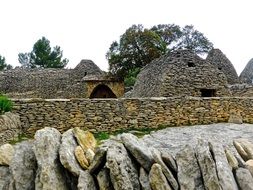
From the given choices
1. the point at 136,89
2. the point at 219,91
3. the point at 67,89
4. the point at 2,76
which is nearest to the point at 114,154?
the point at 219,91

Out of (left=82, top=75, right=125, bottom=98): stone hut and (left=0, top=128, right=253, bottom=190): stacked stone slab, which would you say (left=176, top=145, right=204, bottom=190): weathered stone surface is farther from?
(left=82, top=75, right=125, bottom=98): stone hut

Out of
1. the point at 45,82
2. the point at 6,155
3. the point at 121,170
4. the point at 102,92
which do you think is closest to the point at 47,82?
the point at 45,82

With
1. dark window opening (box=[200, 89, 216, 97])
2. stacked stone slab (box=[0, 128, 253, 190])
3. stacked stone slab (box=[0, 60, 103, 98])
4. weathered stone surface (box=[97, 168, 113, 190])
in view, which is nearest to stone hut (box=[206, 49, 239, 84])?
dark window opening (box=[200, 89, 216, 97])

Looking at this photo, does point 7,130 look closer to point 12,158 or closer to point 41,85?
point 12,158

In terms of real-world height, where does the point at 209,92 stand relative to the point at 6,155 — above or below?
above

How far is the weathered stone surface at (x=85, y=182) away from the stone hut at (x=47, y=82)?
2182 centimetres

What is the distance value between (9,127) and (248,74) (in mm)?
19017

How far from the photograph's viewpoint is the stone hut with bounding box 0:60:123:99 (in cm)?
2838

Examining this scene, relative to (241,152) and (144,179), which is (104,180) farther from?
(241,152)

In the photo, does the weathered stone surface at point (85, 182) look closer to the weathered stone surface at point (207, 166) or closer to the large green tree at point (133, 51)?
A: the weathered stone surface at point (207, 166)

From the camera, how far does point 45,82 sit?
2902 cm

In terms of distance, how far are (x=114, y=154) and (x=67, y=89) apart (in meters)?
23.4

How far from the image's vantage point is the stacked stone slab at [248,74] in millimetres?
25169

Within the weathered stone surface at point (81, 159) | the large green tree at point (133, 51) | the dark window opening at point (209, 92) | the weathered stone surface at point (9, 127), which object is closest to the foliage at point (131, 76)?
the large green tree at point (133, 51)
